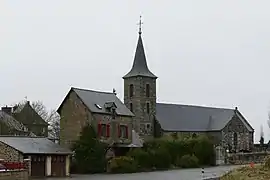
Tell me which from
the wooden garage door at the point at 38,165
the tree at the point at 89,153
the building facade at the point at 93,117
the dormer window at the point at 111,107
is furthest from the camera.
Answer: the dormer window at the point at 111,107

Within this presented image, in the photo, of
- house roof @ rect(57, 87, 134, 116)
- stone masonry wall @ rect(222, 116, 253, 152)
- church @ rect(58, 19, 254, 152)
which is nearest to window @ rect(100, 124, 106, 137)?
church @ rect(58, 19, 254, 152)

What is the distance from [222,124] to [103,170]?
39.1m

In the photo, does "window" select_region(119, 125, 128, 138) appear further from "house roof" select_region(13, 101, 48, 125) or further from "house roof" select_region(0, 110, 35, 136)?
"house roof" select_region(13, 101, 48, 125)

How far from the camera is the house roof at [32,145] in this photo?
4444 cm

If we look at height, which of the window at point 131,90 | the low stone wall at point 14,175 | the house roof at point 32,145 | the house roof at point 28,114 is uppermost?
the window at point 131,90

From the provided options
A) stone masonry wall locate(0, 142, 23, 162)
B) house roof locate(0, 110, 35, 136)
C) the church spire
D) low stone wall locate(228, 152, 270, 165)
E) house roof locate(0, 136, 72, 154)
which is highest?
the church spire

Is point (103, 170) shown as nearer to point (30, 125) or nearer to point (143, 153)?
point (143, 153)

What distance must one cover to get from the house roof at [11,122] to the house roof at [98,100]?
1405cm

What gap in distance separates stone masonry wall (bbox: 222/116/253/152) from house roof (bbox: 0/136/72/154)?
141 ft

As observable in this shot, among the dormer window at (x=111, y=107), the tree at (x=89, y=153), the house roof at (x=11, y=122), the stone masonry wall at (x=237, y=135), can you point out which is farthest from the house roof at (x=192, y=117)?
the tree at (x=89, y=153)

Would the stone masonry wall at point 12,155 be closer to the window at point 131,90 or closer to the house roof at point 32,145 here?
the house roof at point 32,145

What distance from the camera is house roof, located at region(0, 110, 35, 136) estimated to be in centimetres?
6946

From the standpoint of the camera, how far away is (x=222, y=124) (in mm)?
88375

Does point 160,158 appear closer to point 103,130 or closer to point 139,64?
point 103,130
